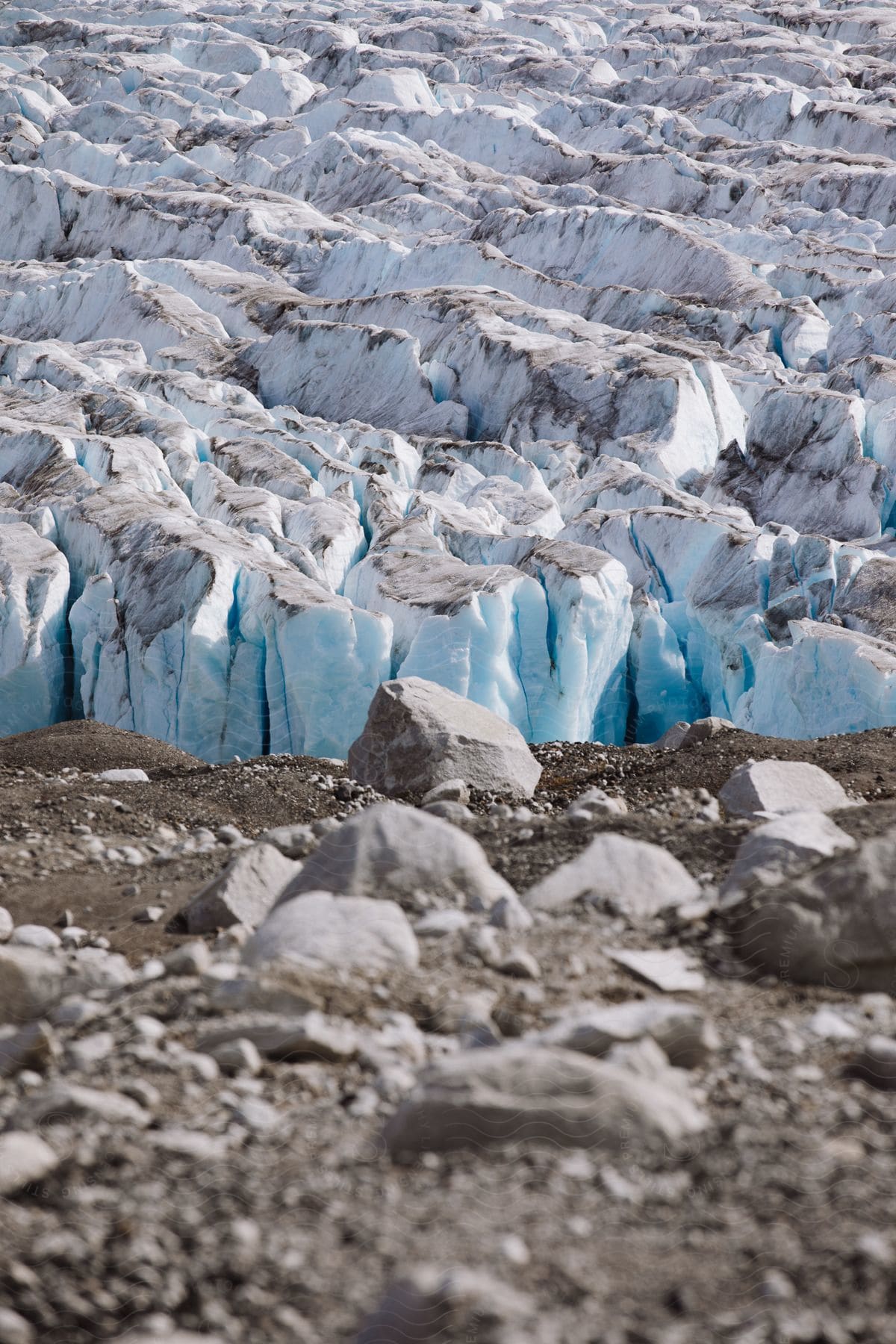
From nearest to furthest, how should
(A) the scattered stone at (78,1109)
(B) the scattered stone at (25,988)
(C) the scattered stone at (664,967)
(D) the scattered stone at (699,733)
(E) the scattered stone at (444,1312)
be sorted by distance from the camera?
1. (E) the scattered stone at (444,1312)
2. (A) the scattered stone at (78,1109)
3. (C) the scattered stone at (664,967)
4. (B) the scattered stone at (25,988)
5. (D) the scattered stone at (699,733)

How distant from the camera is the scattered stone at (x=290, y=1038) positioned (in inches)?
112

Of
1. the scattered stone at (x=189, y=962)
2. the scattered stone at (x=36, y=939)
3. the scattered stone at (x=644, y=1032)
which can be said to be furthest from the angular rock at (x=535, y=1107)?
the scattered stone at (x=36, y=939)

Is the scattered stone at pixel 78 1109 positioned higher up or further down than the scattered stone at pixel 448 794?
higher up

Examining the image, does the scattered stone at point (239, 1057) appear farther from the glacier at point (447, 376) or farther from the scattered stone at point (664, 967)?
the glacier at point (447, 376)

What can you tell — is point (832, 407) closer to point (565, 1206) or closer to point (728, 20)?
point (565, 1206)

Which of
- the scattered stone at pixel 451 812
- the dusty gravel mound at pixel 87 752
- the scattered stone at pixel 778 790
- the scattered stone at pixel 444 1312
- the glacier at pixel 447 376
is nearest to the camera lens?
the scattered stone at pixel 444 1312

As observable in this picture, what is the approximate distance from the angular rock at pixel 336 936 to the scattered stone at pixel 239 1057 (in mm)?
329

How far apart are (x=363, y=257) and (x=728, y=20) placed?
2703 cm

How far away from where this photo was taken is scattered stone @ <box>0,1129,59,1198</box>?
234 centimetres

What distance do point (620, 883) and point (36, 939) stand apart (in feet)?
6.70

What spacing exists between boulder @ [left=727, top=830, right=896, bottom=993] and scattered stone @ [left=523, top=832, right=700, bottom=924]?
1.27ft

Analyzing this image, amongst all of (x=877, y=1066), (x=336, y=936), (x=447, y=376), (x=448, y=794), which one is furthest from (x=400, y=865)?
(x=447, y=376)

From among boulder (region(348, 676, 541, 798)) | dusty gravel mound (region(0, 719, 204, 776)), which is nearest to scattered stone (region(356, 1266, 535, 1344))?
boulder (region(348, 676, 541, 798))

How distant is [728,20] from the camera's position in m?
44.3
